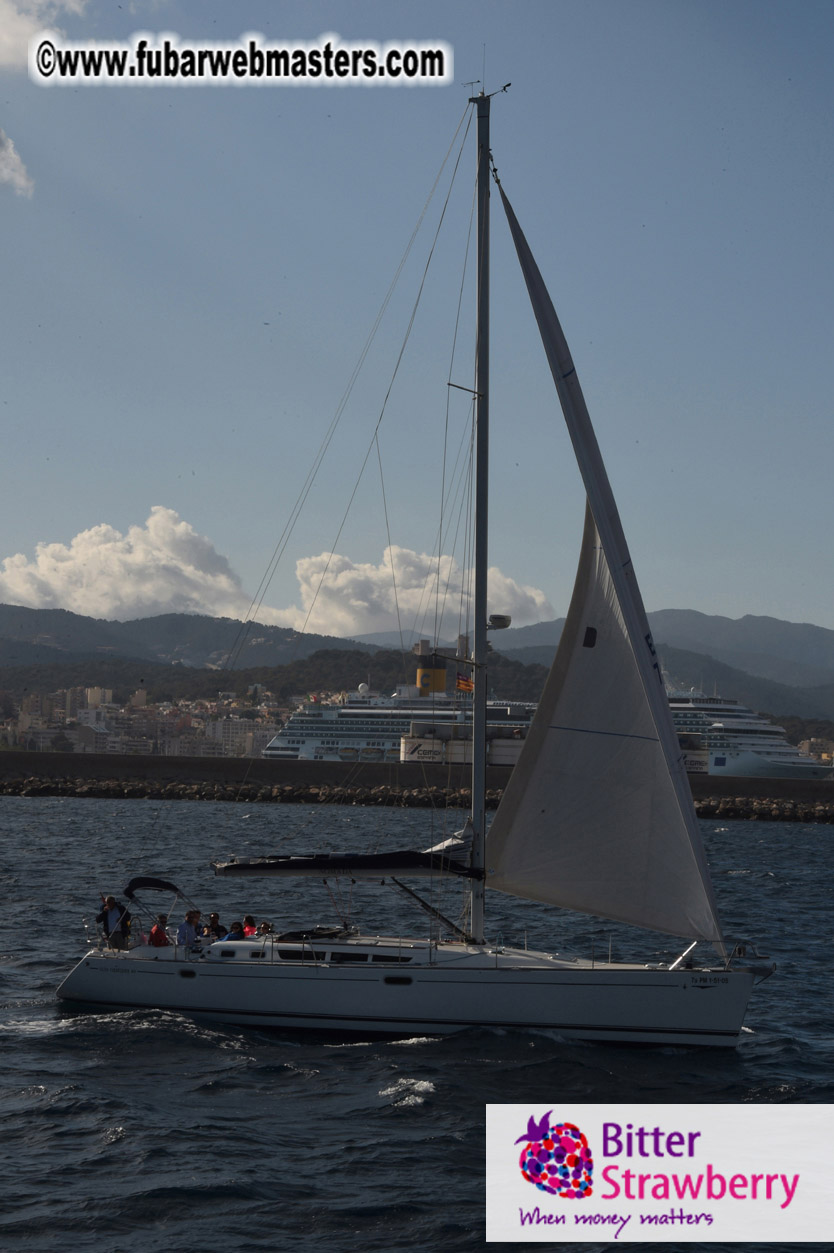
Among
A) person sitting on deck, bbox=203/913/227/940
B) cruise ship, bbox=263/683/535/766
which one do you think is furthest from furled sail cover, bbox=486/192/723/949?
cruise ship, bbox=263/683/535/766

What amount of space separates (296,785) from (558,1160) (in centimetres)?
6514

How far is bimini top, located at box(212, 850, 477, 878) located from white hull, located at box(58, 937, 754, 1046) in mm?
870

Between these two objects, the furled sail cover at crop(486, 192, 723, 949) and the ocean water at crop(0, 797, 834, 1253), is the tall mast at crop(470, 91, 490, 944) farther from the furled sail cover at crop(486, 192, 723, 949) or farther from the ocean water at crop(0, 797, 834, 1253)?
the ocean water at crop(0, 797, 834, 1253)

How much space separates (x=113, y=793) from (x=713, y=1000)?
56.0m

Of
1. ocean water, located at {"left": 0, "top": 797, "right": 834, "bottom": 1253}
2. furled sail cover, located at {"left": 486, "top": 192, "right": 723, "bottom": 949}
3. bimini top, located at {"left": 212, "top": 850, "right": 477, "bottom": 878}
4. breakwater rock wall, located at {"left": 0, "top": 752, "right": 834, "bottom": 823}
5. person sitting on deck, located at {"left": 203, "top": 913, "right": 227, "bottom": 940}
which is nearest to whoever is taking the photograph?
ocean water, located at {"left": 0, "top": 797, "right": 834, "bottom": 1253}

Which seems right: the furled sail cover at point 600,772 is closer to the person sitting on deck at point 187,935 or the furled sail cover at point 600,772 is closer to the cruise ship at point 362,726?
the person sitting on deck at point 187,935

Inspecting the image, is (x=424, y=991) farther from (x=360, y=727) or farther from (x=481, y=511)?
(x=360, y=727)

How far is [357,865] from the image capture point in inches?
539

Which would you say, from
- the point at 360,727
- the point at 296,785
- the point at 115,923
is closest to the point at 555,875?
the point at 115,923

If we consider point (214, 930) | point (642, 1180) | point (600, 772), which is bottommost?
point (642, 1180)

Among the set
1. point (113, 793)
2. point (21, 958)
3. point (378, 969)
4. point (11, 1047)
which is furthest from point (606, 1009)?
point (113, 793)

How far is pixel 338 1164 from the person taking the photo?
979cm

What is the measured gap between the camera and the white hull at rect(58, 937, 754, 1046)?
41.5 feet

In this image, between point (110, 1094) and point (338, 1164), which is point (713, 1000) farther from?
point (110, 1094)
